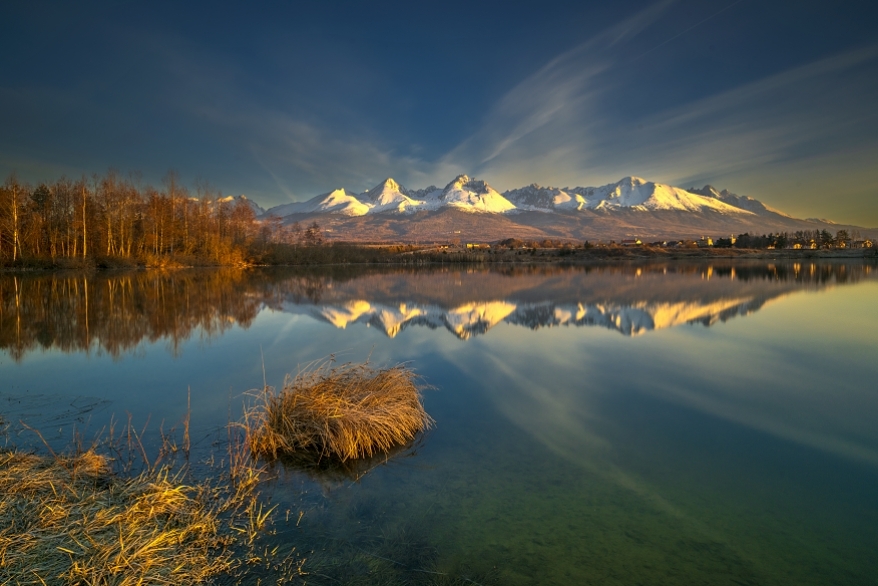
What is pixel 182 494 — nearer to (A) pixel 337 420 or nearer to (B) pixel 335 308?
(A) pixel 337 420

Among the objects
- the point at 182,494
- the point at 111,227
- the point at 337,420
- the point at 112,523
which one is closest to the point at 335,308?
the point at 337,420

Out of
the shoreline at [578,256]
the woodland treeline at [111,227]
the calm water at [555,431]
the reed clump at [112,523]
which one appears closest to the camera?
the reed clump at [112,523]

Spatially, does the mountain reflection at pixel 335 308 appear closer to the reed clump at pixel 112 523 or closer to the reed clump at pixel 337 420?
the reed clump at pixel 337 420

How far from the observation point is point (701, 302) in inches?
853

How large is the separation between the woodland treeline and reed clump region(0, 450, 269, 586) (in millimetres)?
46538

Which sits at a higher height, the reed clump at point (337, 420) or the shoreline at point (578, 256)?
the shoreline at point (578, 256)

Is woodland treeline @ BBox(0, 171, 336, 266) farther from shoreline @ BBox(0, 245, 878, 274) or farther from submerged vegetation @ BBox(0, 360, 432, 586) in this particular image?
submerged vegetation @ BBox(0, 360, 432, 586)

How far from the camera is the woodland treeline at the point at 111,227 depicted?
4166 cm

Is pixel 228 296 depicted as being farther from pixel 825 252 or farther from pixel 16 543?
pixel 825 252

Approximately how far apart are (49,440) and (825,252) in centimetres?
10881

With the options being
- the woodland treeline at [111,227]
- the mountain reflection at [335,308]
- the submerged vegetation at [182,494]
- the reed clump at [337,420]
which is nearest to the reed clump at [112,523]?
the submerged vegetation at [182,494]

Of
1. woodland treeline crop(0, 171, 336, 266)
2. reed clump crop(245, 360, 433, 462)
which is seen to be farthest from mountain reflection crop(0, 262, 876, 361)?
woodland treeline crop(0, 171, 336, 266)

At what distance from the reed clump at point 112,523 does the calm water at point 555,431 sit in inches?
20.4

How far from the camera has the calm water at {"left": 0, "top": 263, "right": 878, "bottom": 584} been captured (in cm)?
388
